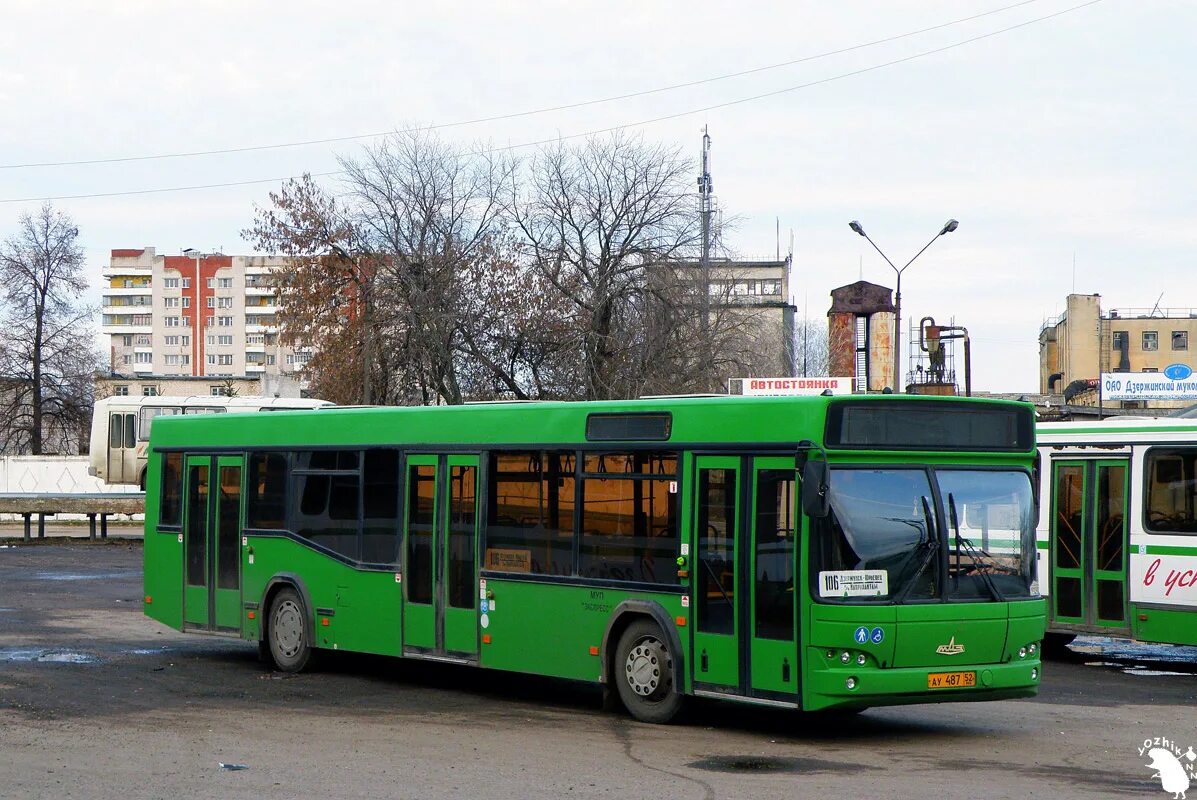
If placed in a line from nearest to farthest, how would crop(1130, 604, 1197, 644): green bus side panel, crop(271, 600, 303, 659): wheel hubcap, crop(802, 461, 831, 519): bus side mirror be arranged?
crop(802, 461, 831, 519): bus side mirror, crop(271, 600, 303, 659): wheel hubcap, crop(1130, 604, 1197, 644): green bus side panel

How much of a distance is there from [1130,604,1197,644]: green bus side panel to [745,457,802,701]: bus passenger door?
22.9 ft

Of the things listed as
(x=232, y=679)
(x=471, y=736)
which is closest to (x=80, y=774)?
(x=471, y=736)

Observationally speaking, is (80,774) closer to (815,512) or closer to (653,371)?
(815,512)

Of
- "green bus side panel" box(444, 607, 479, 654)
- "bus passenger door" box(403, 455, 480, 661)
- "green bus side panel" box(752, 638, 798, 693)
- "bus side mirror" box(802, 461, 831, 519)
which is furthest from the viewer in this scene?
"bus passenger door" box(403, 455, 480, 661)

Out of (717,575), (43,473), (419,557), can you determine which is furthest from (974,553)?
(43,473)

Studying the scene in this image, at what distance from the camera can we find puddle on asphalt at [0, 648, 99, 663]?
16578mm

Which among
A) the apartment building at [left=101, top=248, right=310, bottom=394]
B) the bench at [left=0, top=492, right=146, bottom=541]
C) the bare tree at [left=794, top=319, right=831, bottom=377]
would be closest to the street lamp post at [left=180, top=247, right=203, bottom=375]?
the apartment building at [left=101, top=248, right=310, bottom=394]

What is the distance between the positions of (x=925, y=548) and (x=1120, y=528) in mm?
6792

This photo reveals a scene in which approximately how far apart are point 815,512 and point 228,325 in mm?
147438

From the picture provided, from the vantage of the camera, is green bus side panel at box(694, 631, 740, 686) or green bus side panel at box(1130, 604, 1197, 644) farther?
green bus side panel at box(1130, 604, 1197, 644)

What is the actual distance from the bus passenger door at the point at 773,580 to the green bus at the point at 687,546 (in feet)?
0.05

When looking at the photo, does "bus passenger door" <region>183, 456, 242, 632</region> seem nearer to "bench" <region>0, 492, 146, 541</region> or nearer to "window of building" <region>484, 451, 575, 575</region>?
"window of building" <region>484, 451, 575, 575</region>

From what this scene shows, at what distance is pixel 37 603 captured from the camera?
2428cm

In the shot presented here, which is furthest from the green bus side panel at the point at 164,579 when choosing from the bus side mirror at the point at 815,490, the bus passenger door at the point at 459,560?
the bus side mirror at the point at 815,490
